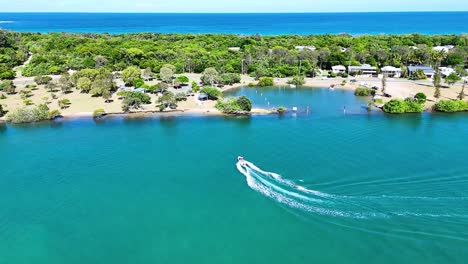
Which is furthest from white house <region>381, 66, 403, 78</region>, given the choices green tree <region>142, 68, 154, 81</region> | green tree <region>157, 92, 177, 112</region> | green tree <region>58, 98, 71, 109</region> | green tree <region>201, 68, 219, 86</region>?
green tree <region>58, 98, 71, 109</region>

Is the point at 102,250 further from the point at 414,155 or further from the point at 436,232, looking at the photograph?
the point at 414,155

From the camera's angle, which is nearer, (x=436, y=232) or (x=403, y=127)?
(x=436, y=232)

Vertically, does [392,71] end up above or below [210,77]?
above

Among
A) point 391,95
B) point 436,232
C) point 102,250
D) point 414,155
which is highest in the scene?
point 391,95

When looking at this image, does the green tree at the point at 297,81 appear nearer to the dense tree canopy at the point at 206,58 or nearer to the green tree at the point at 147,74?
the dense tree canopy at the point at 206,58

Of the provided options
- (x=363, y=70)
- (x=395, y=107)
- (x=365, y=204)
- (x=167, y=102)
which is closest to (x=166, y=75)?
(x=167, y=102)

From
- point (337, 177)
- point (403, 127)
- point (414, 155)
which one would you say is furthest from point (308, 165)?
point (403, 127)

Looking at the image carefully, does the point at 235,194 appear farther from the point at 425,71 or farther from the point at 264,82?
the point at 425,71
